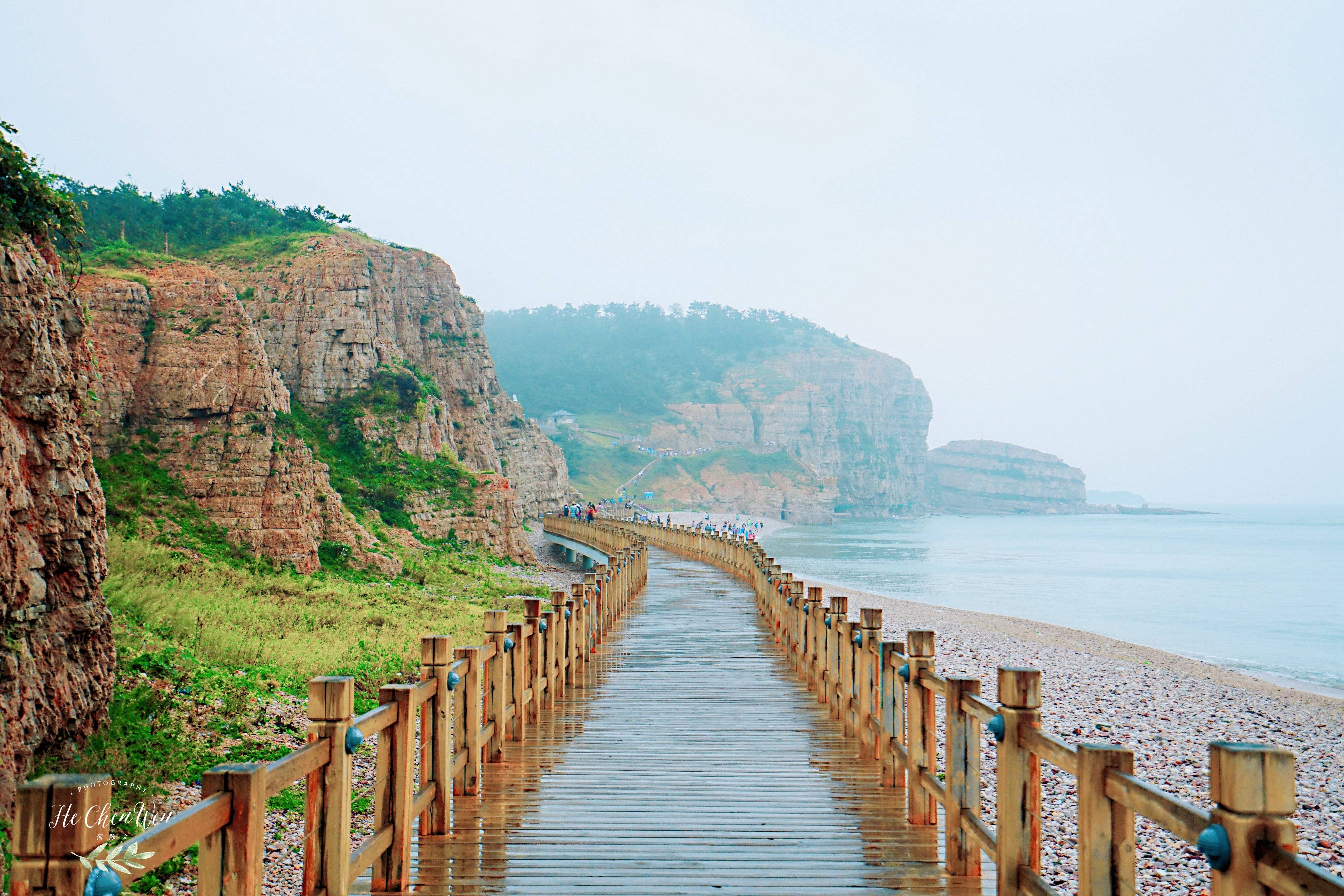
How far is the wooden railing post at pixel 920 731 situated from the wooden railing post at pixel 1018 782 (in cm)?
128

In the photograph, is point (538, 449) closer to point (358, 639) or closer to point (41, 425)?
point (358, 639)

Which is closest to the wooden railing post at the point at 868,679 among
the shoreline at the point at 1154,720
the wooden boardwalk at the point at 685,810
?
the wooden boardwalk at the point at 685,810

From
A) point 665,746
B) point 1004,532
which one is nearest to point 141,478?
point 665,746

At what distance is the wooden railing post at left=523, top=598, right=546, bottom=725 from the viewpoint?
816cm

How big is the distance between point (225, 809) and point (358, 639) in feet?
39.8

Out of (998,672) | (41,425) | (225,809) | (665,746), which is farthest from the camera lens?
(41,425)

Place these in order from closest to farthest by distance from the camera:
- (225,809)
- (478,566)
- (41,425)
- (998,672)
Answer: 1. (225,809)
2. (998,672)
3. (41,425)
4. (478,566)

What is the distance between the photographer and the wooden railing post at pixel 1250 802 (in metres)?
2.44

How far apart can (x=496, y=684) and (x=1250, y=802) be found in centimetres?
548

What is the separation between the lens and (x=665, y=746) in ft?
24.5

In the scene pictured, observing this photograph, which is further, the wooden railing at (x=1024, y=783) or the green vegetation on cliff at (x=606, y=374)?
the green vegetation on cliff at (x=606, y=374)

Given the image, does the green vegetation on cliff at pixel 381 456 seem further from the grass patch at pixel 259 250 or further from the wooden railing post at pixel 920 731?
the wooden railing post at pixel 920 731

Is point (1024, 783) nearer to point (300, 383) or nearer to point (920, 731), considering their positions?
point (920, 731)

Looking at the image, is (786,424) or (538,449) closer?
(538,449)
